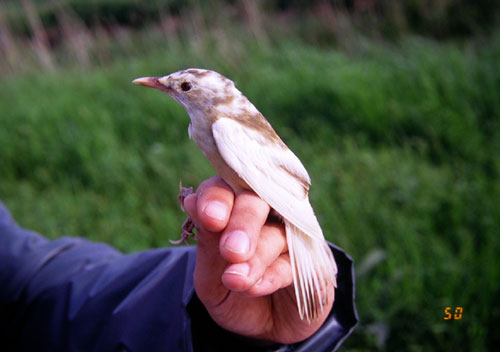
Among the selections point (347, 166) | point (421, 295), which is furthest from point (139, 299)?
point (347, 166)

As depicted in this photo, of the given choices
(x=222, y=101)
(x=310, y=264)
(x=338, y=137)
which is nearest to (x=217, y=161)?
(x=222, y=101)

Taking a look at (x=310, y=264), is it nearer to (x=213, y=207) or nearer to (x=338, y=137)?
(x=213, y=207)

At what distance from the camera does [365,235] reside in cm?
285

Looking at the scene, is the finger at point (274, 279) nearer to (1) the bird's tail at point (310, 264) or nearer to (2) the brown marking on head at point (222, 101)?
(1) the bird's tail at point (310, 264)

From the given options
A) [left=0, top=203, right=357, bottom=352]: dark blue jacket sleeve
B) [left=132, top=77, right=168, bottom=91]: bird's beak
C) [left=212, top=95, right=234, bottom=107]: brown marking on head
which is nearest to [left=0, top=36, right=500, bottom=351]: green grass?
[left=0, top=203, right=357, bottom=352]: dark blue jacket sleeve

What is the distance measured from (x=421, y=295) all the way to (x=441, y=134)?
1.73 m

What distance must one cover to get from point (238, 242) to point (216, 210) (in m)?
0.11

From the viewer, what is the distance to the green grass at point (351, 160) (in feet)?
8.17

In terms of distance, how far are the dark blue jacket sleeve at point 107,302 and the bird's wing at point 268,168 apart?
449mm

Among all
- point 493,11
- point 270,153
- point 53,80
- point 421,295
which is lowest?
point 421,295

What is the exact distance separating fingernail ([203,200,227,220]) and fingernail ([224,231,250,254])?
58mm

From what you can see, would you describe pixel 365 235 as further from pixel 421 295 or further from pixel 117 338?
pixel 117 338
